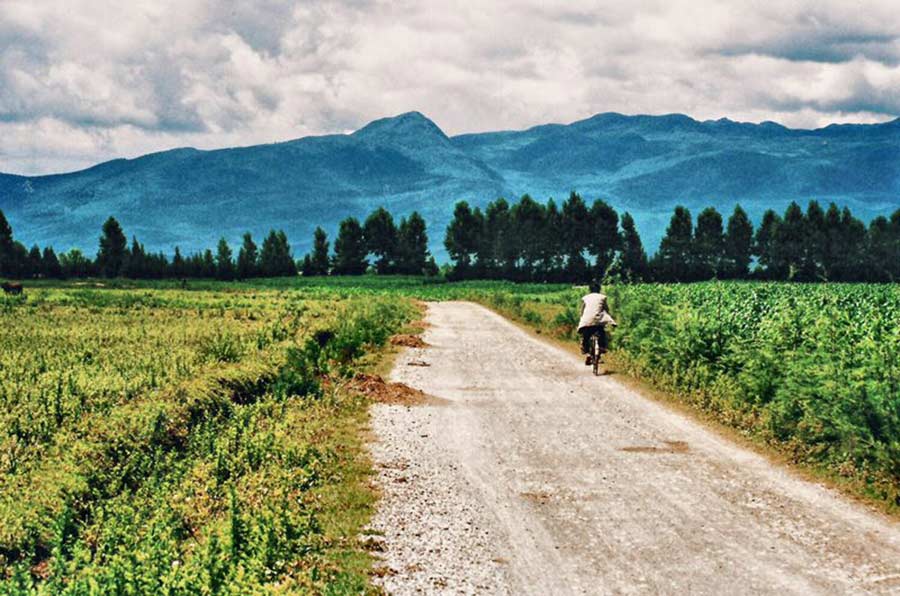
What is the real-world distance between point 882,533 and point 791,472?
2880 millimetres

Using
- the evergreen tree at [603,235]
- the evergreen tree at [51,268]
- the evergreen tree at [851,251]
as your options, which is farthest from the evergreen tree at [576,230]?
the evergreen tree at [51,268]

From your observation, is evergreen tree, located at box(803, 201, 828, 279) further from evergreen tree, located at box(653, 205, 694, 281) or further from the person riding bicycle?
the person riding bicycle

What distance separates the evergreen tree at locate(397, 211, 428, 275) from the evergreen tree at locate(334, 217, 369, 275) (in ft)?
24.4

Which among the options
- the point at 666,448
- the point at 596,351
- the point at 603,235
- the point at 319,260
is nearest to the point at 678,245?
the point at 603,235

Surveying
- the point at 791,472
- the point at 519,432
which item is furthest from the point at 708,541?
the point at 519,432

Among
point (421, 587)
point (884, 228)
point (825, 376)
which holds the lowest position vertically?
A: point (421, 587)

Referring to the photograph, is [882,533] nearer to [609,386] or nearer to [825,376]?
[825,376]

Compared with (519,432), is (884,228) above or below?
above

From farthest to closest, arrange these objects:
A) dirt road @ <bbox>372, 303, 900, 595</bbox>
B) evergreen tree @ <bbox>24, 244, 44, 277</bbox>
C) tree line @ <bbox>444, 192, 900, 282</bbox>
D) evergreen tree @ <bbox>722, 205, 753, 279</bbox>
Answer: evergreen tree @ <bbox>722, 205, 753, 279</bbox>
tree line @ <bbox>444, 192, 900, 282</bbox>
evergreen tree @ <bbox>24, 244, 44, 277</bbox>
dirt road @ <bbox>372, 303, 900, 595</bbox>

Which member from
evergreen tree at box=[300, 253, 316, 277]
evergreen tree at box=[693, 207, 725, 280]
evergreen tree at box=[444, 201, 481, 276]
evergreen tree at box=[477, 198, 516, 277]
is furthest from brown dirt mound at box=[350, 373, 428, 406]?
evergreen tree at box=[444, 201, 481, 276]

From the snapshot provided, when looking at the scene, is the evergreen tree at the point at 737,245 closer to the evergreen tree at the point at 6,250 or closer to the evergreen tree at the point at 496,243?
the evergreen tree at the point at 496,243

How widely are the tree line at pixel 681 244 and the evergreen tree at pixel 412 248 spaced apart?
18.3ft

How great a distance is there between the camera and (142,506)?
1030cm

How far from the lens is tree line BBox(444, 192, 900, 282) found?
144 meters
